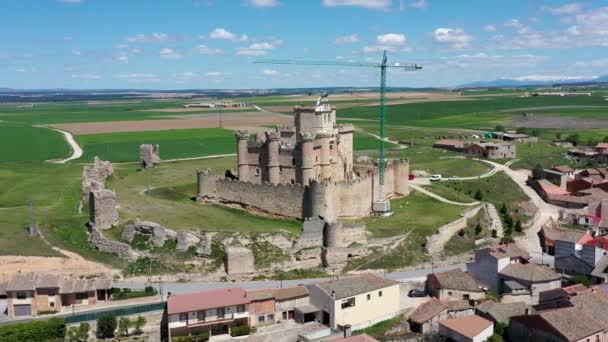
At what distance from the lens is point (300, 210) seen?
54125mm

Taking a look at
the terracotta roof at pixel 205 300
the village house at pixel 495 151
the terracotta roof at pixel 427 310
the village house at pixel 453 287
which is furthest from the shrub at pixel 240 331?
the village house at pixel 495 151

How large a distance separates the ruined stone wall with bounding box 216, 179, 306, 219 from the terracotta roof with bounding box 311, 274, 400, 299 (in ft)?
41.7

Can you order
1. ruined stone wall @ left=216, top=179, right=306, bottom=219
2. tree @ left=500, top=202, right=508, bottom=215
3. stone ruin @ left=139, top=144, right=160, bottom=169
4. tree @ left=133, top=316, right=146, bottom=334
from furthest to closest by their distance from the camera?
stone ruin @ left=139, top=144, right=160, bottom=169 < tree @ left=500, top=202, right=508, bottom=215 < ruined stone wall @ left=216, top=179, right=306, bottom=219 < tree @ left=133, top=316, right=146, bottom=334

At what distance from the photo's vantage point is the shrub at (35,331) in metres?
36.0

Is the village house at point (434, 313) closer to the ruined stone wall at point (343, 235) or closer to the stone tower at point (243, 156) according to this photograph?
the ruined stone wall at point (343, 235)

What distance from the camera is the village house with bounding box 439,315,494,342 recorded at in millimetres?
37094

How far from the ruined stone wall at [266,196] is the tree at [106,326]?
2011cm

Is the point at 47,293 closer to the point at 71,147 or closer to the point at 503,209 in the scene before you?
the point at 503,209

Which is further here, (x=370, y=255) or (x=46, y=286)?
(x=370, y=255)

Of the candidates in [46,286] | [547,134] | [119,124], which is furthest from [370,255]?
[119,124]

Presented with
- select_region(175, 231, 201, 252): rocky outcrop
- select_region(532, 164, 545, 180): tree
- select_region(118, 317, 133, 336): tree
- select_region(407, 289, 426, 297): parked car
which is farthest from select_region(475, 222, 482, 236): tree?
select_region(118, 317, 133, 336): tree

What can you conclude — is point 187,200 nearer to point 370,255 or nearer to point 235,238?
point 235,238

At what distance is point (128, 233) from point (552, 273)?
31.6 metres

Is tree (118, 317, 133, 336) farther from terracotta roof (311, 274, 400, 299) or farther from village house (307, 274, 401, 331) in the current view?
terracotta roof (311, 274, 400, 299)
